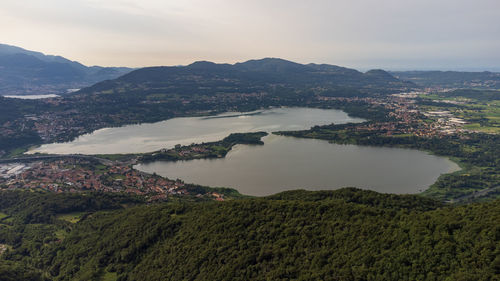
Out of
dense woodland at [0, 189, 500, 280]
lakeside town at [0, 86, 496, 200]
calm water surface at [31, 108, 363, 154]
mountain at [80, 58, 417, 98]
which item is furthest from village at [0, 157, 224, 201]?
mountain at [80, 58, 417, 98]

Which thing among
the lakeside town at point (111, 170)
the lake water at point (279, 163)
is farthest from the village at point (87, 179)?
the lake water at point (279, 163)

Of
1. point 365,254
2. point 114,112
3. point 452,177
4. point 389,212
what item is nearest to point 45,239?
point 365,254

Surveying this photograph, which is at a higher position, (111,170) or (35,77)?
(35,77)

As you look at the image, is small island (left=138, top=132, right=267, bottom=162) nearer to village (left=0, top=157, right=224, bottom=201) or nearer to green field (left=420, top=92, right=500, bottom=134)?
village (left=0, top=157, right=224, bottom=201)

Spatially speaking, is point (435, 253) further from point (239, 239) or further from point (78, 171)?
point (78, 171)

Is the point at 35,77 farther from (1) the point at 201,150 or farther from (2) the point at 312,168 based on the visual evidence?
(2) the point at 312,168

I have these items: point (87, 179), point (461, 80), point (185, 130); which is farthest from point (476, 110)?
point (461, 80)

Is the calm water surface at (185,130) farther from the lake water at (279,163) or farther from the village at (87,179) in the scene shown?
the village at (87,179)
